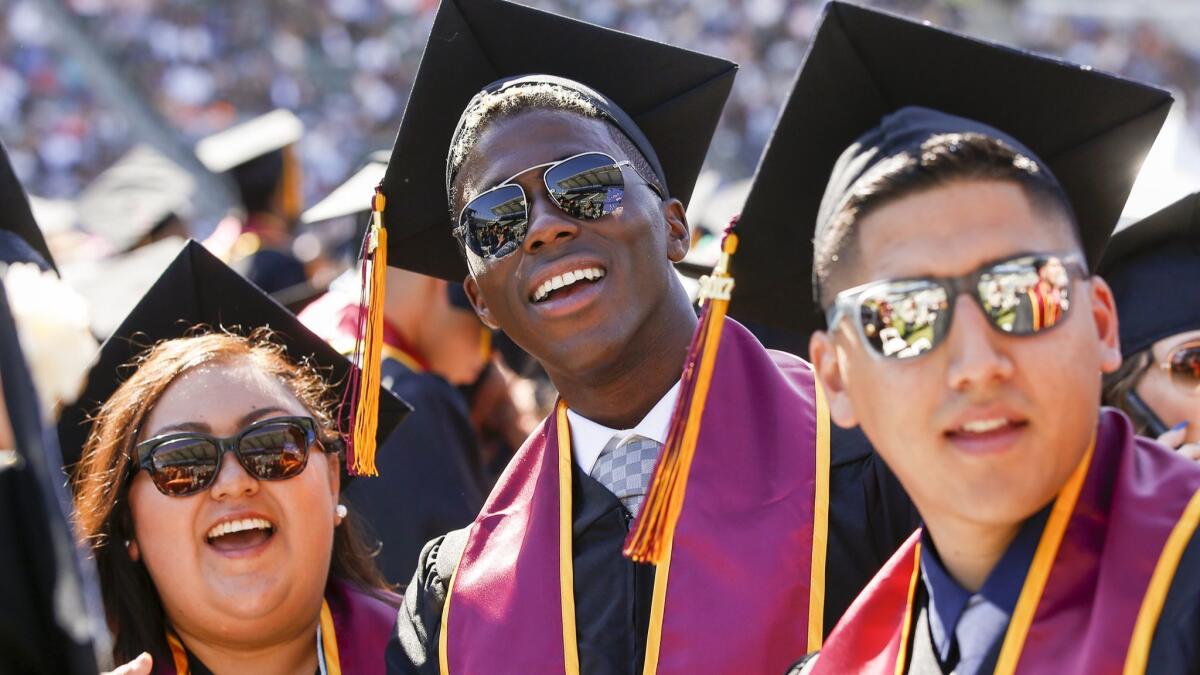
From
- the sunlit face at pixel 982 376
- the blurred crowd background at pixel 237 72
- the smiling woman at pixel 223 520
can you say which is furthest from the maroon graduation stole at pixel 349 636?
the blurred crowd background at pixel 237 72

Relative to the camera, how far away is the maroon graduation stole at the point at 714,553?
255cm

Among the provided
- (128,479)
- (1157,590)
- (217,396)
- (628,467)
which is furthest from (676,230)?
(1157,590)

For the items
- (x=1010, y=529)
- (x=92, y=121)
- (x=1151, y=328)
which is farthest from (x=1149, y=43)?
(x=1010, y=529)

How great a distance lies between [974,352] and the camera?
1895 millimetres

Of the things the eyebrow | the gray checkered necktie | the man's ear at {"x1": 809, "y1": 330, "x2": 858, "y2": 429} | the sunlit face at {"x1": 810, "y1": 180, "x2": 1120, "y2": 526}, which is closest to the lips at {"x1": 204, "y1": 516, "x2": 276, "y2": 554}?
the eyebrow

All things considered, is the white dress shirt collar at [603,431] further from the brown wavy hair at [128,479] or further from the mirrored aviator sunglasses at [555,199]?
the brown wavy hair at [128,479]

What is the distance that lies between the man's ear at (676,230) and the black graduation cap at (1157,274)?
95cm

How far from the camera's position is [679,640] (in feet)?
8.43

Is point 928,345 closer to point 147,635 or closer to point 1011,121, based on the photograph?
point 1011,121

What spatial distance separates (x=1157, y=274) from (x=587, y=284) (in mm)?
1313

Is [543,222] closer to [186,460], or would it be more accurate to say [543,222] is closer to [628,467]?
[628,467]

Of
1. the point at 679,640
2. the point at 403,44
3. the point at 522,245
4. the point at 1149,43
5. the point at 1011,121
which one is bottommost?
the point at 679,640

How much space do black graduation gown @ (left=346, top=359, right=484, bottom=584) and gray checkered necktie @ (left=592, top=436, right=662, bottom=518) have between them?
1.58m

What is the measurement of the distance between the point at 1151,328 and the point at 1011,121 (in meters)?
1.14
